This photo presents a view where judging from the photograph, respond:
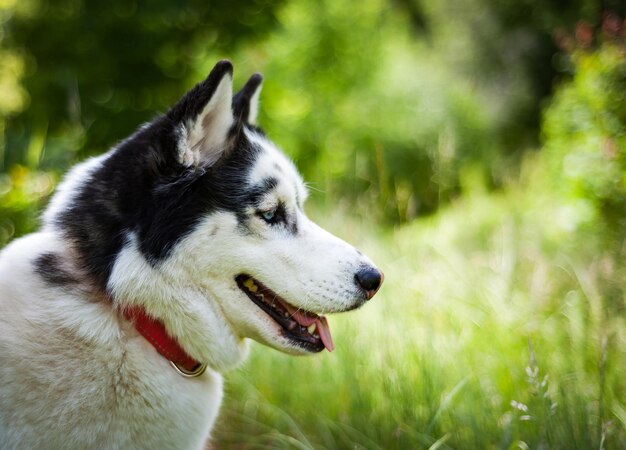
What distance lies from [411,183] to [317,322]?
7.90 metres

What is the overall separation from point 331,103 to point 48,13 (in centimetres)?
511

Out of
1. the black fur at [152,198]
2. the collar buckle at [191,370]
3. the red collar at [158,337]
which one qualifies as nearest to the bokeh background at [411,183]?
the collar buckle at [191,370]

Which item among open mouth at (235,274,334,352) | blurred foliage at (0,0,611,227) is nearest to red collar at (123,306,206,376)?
open mouth at (235,274,334,352)

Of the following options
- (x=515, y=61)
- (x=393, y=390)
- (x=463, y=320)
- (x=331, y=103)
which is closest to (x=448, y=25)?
(x=515, y=61)

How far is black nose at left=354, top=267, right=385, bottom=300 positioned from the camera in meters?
2.34

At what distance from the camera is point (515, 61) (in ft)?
45.3

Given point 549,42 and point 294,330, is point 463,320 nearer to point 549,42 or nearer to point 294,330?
point 294,330

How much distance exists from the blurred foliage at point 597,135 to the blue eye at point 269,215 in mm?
3628

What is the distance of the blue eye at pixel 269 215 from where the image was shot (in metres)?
2.38

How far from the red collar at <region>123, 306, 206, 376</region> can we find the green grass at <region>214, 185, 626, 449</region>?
0.83 m

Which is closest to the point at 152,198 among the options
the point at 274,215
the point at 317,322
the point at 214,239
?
the point at 214,239

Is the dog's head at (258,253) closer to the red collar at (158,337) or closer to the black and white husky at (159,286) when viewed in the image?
the black and white husky at (159,286)

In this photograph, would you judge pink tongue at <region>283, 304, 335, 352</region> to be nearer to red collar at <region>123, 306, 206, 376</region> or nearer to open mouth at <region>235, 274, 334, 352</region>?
open mouth at <region>235, 274, 334, 352</region>

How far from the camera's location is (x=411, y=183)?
33.2 ft
